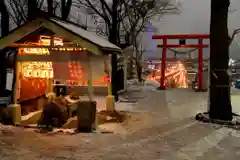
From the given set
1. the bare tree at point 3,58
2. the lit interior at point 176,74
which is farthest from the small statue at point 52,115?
the lit interior at point 176,74

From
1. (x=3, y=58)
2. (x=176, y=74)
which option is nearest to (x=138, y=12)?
(x=176, y=74)

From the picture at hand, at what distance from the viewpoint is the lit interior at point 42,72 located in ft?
35.0

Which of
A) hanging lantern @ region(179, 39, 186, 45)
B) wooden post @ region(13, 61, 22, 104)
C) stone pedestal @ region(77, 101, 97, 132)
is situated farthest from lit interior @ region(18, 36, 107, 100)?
hanging lantern @ region(179, 39, 186, 45)

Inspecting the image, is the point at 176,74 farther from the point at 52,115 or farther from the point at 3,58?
the point at 52,115

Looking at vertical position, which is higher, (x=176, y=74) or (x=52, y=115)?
(x=176, y=74)

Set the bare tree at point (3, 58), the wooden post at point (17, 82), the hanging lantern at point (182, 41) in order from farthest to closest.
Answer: the hanging lantern at point (182, 41) → the bare tree at point (3, 58) → the wooden post at point (17, 82)

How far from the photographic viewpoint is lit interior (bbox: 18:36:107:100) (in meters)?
10.7

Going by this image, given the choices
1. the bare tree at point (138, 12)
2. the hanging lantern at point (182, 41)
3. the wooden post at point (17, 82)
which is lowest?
the wooden post at point (17, 82)

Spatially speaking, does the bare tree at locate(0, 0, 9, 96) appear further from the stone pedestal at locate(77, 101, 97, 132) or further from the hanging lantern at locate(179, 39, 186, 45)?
the hanging lantern at locate(179, 39, 186, 45)

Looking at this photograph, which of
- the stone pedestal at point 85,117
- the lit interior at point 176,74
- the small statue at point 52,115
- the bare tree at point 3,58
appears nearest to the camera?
the stone pedestal at point 85,117

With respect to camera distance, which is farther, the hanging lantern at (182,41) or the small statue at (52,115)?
the hanging lantern at (182,41)

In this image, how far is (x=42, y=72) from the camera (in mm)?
11953

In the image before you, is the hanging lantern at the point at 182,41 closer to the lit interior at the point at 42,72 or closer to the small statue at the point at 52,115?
the lit interior at the point at 42,72

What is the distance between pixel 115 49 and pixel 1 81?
27.5ft
